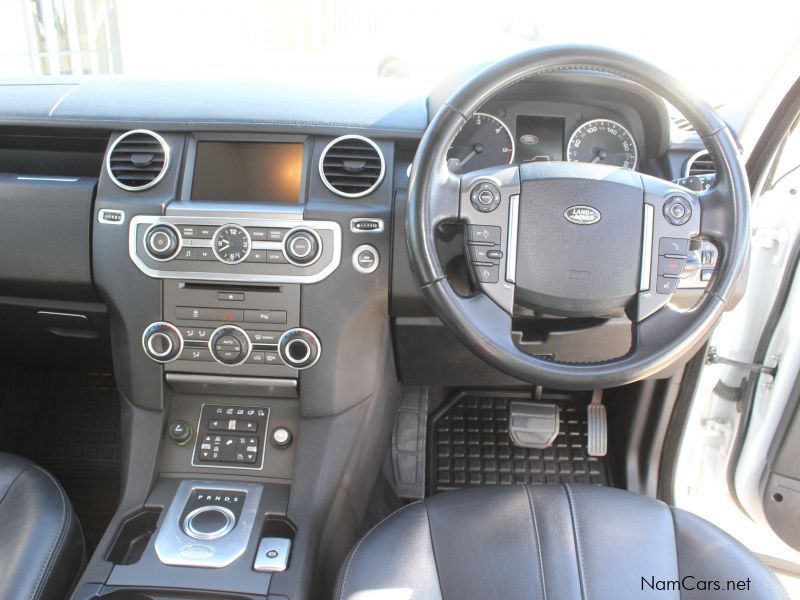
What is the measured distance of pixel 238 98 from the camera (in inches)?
55.4

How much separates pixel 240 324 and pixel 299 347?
133mm

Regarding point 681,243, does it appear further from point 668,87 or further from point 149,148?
point 149,148

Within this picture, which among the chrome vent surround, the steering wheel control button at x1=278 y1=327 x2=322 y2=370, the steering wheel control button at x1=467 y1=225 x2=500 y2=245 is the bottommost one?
the steering wheel control button at x1=278 y1=327 x2=322 y2=370

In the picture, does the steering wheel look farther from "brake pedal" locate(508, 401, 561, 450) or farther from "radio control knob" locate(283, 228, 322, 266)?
"brake pedal" locate(508, 401, 561, 450)

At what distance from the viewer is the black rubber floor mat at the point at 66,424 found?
1.98m

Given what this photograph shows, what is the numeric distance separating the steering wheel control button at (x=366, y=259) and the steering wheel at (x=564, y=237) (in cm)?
23

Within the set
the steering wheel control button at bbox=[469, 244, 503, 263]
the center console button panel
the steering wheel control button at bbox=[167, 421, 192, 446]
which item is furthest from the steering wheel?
the steering wheel control button at bbox=[167, 421, 192, 446]

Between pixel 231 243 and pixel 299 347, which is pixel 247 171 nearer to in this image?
pixel 231 243

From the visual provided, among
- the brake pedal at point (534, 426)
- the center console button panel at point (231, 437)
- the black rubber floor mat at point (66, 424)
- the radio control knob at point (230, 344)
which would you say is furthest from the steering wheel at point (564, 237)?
the black rubber floor mat at point (66, 424)

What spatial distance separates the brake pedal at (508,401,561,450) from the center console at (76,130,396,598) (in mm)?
658

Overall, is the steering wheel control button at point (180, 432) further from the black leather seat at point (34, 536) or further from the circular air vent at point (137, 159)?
the circular air vent at point (137, 159)

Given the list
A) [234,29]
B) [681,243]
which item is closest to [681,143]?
[681,243]

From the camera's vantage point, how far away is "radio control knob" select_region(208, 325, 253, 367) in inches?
51.9

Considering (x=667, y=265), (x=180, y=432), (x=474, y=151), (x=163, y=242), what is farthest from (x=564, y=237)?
(x=180, y=432)
